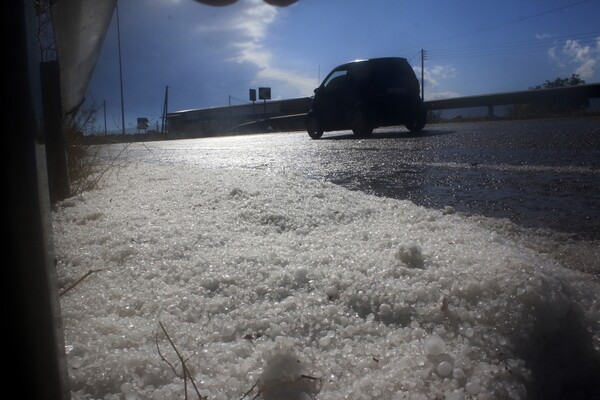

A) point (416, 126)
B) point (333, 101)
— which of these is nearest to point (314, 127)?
point (333, 101)

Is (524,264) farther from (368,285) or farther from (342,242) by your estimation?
(342,242)

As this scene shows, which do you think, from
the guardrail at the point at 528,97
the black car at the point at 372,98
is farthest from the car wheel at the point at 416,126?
the guardrail at the point at 528,97

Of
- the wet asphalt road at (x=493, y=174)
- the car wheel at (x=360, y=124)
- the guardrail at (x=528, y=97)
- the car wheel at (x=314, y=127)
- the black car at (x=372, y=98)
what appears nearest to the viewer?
the wet asphalt road at (x=493, y=174)

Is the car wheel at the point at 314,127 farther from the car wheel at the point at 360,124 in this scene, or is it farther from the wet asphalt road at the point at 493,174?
the wet asphalt road at the point at 493,174

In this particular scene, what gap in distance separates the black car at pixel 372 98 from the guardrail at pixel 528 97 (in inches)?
239

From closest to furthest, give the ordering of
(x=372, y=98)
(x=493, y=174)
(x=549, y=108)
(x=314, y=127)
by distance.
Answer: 1. (x=493, y=174)
2. (x=372, y=98)
3. (x=314, y=127)
4. (x=549, y=108)

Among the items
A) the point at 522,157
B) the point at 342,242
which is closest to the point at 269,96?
the point at 522,157

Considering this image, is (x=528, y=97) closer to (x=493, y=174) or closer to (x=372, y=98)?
(x=372, y=98)

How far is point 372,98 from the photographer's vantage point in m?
10.4

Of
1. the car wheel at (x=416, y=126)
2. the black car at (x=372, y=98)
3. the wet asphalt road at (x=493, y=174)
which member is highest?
the black car at (x=372, y=98)

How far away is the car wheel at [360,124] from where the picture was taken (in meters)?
10.6

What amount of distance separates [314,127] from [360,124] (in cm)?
156

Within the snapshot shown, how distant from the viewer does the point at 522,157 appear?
4.92m

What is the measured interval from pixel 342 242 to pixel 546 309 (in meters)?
0.79
